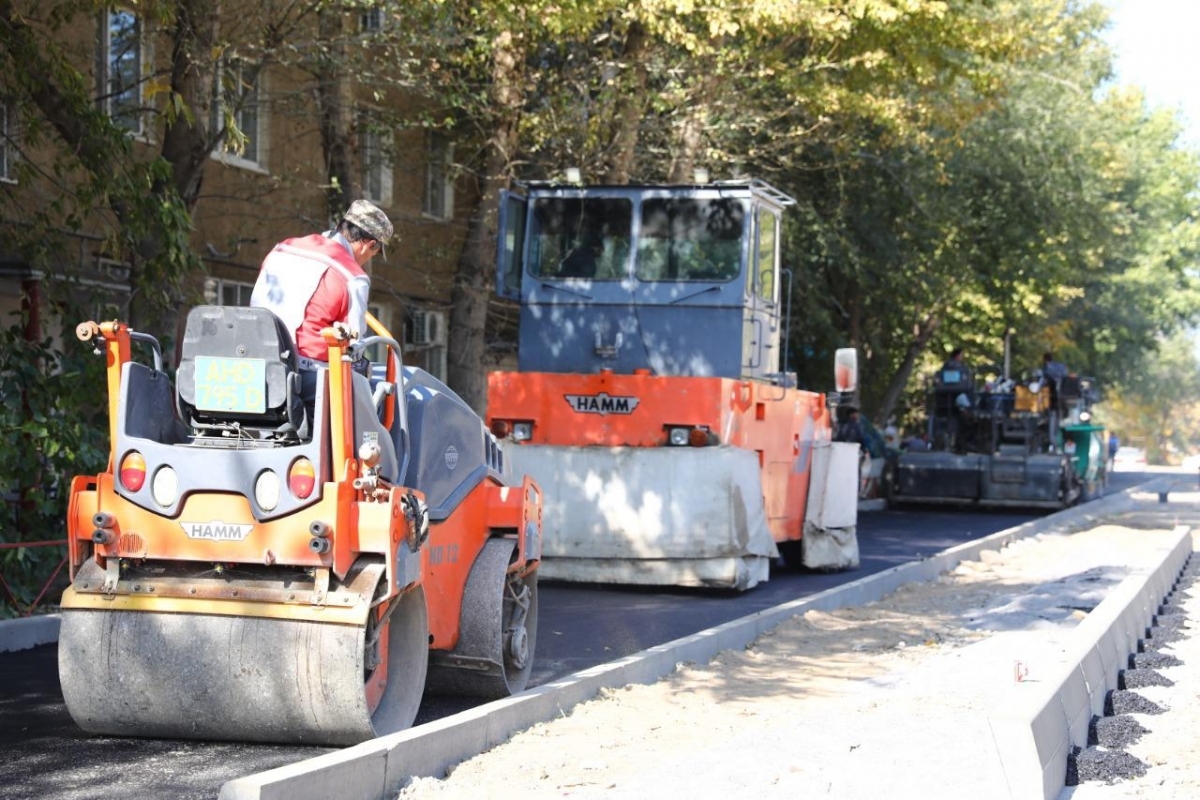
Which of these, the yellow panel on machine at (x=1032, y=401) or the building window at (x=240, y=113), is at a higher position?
the building window at (x=240, y=113)

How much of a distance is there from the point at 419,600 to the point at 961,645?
5.11 meters

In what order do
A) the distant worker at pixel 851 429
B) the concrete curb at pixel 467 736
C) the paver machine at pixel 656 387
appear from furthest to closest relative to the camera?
the distant worker at pixel 851 429 → the paver machine at pixel 656 387 → the concrete curb at pixel 467 736

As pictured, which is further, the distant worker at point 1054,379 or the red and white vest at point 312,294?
the distant worker at point 1054,379

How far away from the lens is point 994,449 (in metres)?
26.9

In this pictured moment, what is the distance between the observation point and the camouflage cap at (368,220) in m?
7.31

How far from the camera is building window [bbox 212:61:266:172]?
11377mm

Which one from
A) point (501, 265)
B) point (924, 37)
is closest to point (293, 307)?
point (501, 265)

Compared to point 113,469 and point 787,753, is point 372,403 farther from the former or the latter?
point 787,753

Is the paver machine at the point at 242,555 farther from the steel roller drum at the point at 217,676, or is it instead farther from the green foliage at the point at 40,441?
the green foliage at the point at 40,441

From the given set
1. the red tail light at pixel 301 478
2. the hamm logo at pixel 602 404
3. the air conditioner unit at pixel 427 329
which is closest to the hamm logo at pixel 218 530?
the red tail light at pixel 301 478

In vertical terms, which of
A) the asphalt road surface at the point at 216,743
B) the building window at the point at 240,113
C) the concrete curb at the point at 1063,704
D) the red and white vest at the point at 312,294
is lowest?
the asphalt road surface at the point at 216,743

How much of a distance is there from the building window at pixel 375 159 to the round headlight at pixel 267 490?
11.9 metres

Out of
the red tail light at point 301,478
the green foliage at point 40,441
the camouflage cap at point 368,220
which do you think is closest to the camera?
the red tail light at point 301,478

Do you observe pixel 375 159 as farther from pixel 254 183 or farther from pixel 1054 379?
pixel 1054 379
